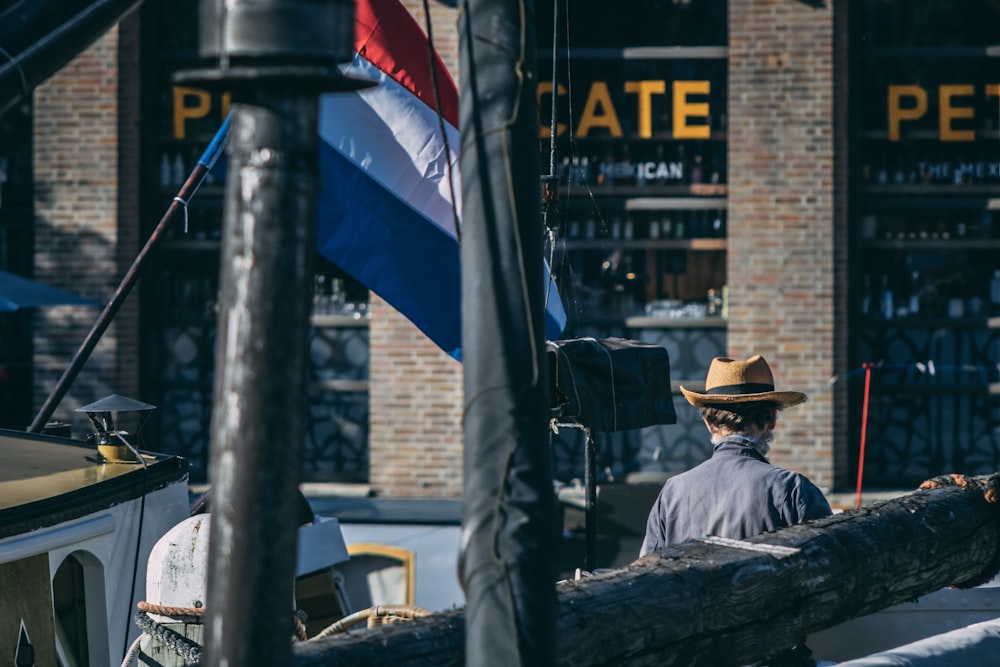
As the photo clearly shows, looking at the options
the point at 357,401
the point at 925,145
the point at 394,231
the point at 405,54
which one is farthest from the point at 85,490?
the point at 925,145

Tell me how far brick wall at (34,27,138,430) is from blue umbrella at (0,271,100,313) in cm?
128

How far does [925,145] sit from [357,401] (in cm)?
539

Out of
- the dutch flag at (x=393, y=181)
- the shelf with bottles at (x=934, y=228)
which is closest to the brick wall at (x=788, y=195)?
the shelf with bottles at (x=934, y=228)

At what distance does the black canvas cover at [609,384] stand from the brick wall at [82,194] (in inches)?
251

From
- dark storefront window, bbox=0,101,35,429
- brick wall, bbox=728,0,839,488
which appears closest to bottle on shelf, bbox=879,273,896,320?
brick wall, bbox=728,0,839,488

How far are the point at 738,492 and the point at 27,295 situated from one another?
642cm

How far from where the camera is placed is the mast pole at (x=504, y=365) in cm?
301

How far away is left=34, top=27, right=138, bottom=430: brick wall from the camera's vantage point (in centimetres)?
1143

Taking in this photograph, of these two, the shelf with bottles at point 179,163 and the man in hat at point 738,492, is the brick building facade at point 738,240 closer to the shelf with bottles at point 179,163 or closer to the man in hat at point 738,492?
the shelf with bottles at point 179,163

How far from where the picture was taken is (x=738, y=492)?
4934mm

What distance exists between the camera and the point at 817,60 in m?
11.0

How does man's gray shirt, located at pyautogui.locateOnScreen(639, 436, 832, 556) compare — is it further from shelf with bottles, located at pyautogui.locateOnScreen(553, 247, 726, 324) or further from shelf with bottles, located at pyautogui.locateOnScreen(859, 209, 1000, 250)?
shelf with bottles, located at pyautogui.locateOnScreen(859, 209, 1000, 250)

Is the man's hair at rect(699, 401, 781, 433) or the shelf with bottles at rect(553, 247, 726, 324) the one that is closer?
the man's hair at rect(699, 401, 781, 433)

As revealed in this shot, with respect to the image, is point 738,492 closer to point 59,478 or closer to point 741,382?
point 741,382
